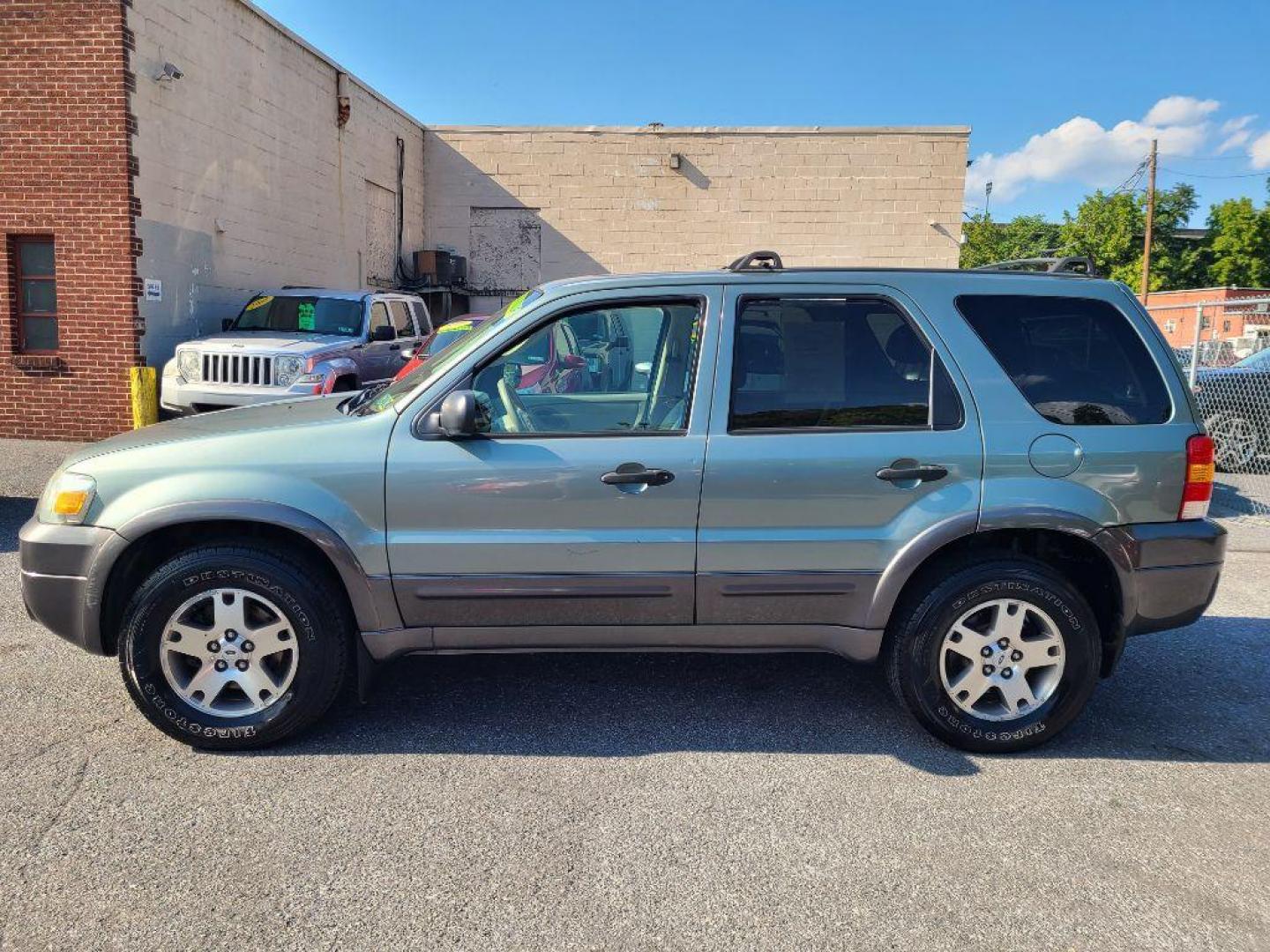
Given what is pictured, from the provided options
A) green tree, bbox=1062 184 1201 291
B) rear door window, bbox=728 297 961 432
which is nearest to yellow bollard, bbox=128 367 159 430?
rear door window, bbox=728 297 961 432

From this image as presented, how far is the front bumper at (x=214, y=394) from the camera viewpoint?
9992mm

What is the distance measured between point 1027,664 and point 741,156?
19.6 m

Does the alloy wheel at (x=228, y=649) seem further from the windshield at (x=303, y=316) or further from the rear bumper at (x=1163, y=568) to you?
the windshield at (x=303, y=316)

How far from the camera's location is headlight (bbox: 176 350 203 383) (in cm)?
1034

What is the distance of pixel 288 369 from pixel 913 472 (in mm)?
8170

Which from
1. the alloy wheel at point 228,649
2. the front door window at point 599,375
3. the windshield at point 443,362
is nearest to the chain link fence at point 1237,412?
the front door window at point 599,375

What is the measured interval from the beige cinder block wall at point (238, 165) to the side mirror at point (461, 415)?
33.3ft

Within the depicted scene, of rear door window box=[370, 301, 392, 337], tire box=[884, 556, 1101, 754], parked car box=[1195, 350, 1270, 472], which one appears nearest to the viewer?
tire box=[884, 556, 1101, 754]

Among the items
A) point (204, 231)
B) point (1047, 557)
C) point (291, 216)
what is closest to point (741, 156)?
point (291, 216)

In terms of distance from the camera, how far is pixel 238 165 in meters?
13.9

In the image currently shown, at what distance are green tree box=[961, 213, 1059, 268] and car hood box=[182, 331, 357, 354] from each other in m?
57.1

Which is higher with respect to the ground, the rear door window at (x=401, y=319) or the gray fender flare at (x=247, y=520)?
the rear door window at (x=401, y=319)

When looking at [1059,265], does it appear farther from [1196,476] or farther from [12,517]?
[12,517]

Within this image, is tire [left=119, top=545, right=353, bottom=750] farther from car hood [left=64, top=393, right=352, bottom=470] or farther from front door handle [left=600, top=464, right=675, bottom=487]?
front door handle [left=600, top=464, right=675, bottom=487]
